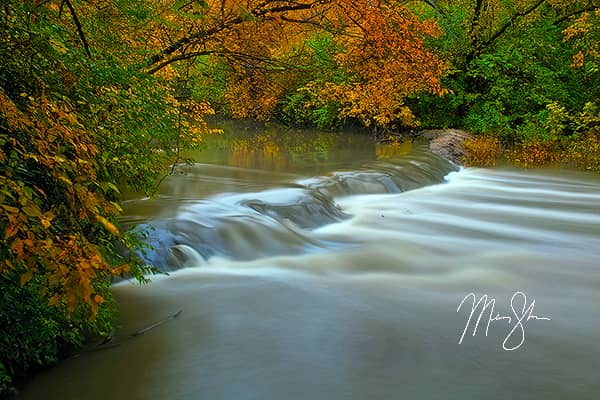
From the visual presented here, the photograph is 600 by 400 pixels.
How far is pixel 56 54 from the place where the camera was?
10.5 ft

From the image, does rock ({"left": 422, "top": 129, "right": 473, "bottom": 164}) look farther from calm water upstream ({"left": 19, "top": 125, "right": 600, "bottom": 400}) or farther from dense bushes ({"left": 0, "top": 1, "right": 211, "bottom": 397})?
dense bushes ({"left": 0, "top": 1, "right": 211, "bottom": 397})

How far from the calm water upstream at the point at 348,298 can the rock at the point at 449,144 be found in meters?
4.95

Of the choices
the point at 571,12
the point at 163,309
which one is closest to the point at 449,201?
the point at 163,309

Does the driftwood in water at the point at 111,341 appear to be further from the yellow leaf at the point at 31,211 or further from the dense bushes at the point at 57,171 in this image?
the yellow leaf at the point at 31,211

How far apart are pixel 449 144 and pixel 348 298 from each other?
12.0 meters

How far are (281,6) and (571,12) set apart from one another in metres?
16.4

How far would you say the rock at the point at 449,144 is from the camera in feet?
51.5

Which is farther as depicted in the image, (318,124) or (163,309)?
(318,124)

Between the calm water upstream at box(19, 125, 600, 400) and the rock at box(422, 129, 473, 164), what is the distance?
195 inches

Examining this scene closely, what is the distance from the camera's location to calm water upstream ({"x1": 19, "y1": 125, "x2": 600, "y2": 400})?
3797 mm

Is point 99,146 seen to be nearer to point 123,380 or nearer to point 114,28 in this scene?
point 123,380
